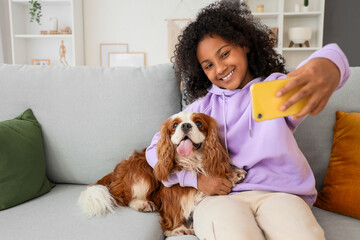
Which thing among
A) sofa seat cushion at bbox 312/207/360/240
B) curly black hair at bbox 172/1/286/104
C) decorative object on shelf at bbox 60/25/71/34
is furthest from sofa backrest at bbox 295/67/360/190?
decorative object on shelf at bbox 60/25/71/34

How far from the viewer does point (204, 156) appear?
1.36 meters

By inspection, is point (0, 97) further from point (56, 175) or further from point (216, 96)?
point (216, 96)

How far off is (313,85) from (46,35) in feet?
14.0

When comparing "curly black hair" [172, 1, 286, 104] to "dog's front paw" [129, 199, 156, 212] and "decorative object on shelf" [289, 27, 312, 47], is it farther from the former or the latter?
"decorative object on shelf" [289, 27, 312, 47]

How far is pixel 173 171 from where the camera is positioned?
1.42 meters

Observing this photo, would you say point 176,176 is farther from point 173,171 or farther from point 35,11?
point 35,11

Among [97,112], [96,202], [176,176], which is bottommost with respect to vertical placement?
[96,202]

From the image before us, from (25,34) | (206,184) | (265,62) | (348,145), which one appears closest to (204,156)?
(206,184)

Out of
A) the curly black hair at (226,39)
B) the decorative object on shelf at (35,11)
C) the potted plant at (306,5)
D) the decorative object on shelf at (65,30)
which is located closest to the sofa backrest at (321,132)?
the curly black hair at (226,39)

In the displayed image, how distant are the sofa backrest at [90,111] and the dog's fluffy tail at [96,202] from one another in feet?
0.93

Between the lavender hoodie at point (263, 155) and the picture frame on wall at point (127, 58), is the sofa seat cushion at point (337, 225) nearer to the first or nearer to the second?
the lavender hoodie at point (263, 155)

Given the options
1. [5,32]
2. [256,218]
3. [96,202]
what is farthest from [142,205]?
[5,32]

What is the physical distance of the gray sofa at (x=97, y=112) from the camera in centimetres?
163

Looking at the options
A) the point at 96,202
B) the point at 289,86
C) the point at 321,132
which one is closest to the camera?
the point at 289,86
